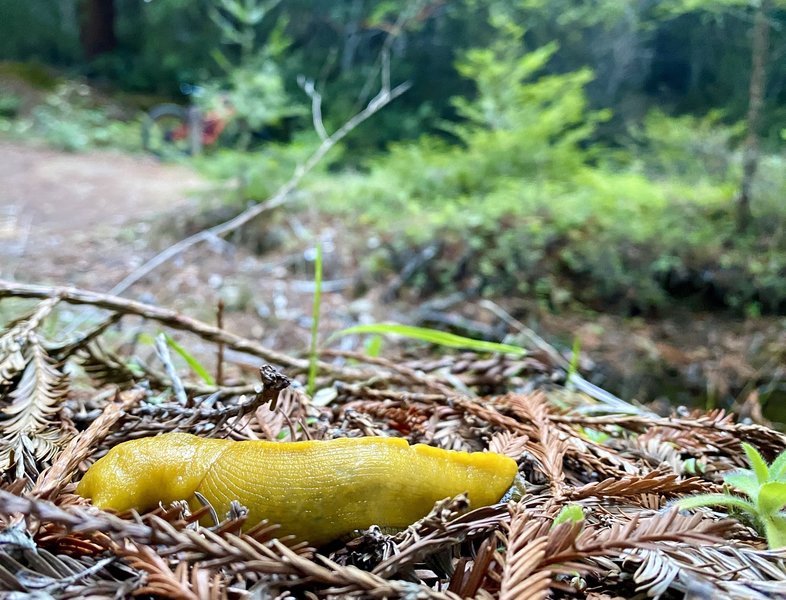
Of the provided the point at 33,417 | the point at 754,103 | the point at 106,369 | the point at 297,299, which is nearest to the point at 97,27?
the point at 297,299

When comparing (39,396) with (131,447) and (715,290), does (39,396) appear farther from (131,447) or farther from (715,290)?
(715,290)

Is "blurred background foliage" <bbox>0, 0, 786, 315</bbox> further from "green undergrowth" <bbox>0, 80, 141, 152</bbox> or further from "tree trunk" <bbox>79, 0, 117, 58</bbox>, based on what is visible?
"tree trunk" <bbox>79, 0, 117, 58</bbox>

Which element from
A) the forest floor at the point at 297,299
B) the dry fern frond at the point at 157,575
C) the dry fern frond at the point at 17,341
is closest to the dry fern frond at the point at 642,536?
the dry fern frond at the point at 157,575

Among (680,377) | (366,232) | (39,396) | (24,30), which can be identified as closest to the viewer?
(39,396)

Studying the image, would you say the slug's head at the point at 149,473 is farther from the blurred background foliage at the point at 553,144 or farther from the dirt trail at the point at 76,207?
the dirt trail at the point at 76,207

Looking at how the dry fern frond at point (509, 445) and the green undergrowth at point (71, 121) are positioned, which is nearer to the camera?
the dry fern frond at point (509, 445)

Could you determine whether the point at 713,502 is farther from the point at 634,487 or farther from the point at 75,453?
the point at 75,453

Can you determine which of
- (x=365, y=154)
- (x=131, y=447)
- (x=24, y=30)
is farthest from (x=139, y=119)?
(x=131, y=447)
